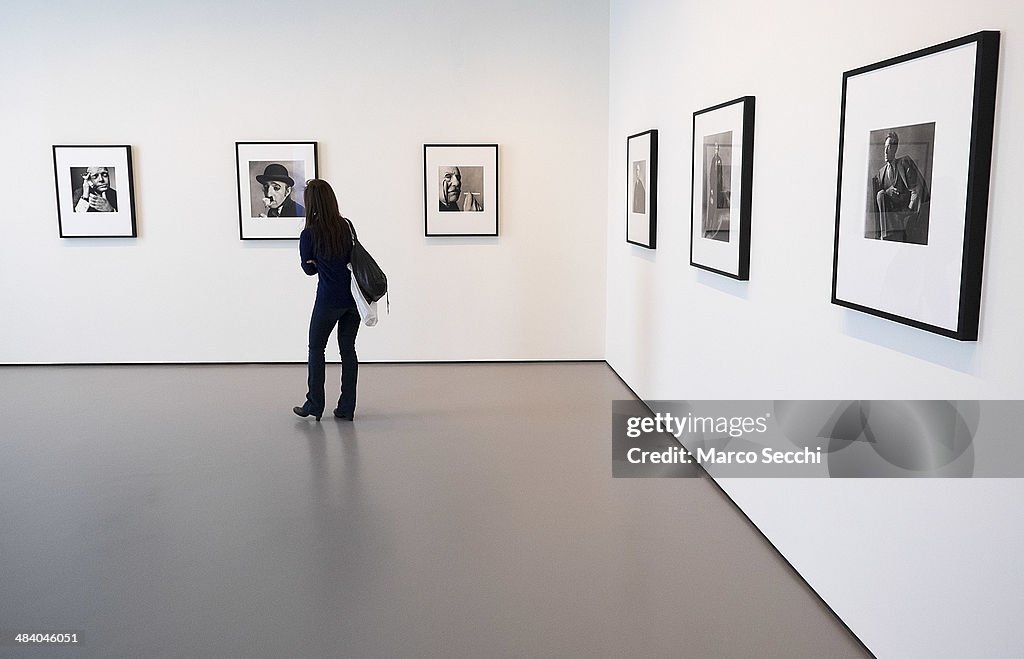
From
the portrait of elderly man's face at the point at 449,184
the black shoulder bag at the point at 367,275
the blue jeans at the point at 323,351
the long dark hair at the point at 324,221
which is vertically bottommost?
the blue jeans at the point at 323,351

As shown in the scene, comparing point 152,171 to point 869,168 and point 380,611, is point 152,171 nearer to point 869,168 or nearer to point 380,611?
point 380,611

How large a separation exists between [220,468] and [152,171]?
4.28 metres

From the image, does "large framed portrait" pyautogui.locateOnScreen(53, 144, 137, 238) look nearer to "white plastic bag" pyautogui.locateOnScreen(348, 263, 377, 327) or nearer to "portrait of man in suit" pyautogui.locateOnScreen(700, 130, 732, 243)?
"white plastic bag" pyautogui.locateOnScreen(348, 263, 377, 327)

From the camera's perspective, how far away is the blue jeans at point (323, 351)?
22.5 ft

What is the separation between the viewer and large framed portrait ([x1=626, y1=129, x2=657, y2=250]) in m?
6.98

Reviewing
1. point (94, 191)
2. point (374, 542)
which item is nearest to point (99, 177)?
point (94, 191)

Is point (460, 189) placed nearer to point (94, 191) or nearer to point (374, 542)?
point (94, 191)

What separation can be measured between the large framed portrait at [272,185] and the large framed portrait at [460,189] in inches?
46.6

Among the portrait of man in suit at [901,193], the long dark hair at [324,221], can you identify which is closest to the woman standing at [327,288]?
the long dark hair at [324,221]

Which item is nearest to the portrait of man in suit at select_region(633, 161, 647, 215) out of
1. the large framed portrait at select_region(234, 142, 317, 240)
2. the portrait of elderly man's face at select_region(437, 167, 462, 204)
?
the portrait of elderly man's face at select_region(437, 167, 462, 204)

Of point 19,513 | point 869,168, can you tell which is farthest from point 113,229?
point 869,168

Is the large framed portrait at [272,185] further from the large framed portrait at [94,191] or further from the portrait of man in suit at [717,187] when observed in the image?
the portrait of man in suit at [717,187]

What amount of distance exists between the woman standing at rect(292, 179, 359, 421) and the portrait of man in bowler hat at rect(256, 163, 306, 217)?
7.32 ft

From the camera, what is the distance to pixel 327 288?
679cm
